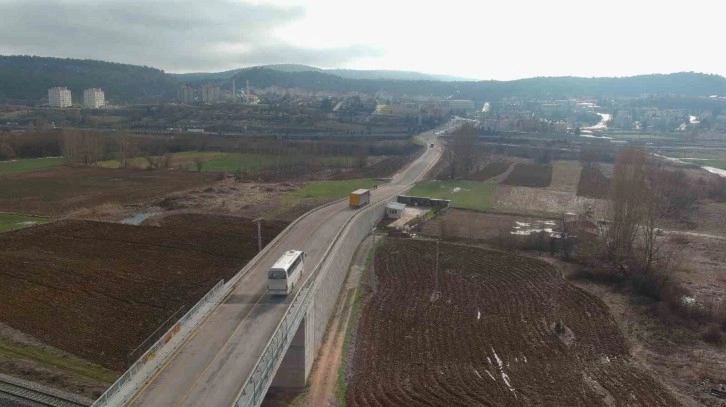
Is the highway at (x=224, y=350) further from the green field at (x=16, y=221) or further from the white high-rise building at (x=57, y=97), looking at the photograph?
the white high-rise building at (x=57, y=97)

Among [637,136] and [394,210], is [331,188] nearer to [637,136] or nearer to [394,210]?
[394,210]

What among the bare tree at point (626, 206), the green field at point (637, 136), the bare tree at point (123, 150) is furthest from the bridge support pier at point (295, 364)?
the green field at point (637, 136)

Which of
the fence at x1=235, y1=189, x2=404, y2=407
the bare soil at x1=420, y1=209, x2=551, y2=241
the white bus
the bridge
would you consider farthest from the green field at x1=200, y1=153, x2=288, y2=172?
the white bus

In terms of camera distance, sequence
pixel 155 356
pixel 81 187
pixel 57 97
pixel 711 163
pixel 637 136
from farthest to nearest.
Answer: pixel 57 97
pixel 637 136
pixel 711 163
pixel 81 187
pixel 155 356

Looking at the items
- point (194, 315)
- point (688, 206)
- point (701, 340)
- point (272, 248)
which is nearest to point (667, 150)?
point (688, 206)

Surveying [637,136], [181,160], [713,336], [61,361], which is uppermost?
[637,136]

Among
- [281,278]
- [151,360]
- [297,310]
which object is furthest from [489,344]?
[151,360]

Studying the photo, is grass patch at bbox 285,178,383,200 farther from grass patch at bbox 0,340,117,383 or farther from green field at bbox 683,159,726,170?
green field at bbox 683,159,726,170
